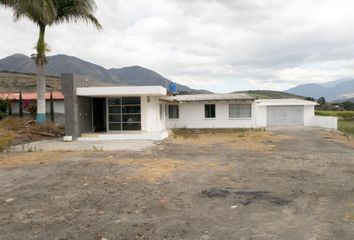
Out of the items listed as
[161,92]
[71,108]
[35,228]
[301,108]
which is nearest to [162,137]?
[161,92]

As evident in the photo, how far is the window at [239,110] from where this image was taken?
1350 inches

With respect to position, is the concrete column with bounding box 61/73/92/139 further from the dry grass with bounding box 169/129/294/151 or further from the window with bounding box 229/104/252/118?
the window with bounding box 229/104/252/118

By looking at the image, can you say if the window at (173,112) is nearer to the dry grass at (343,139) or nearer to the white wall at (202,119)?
the white wall at (202,119)

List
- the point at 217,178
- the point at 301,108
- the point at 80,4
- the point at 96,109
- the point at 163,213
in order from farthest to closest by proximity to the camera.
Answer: the point at 301,108 → the point at 80,4 → the point at 96,109 → the point at 217,178 → the point at 163,213

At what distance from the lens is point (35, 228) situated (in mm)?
6504

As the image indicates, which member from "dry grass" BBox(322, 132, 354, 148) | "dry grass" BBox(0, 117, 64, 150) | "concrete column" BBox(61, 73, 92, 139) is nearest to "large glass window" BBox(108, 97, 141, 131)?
"concrete column" BBox(61, 73, 92, 139)

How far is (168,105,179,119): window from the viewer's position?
35188 millimetres

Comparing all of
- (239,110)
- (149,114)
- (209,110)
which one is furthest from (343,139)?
(209,110)

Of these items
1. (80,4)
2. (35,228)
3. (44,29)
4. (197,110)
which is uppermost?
(80,4)

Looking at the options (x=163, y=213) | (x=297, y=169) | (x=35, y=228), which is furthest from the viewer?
(x=297, y=169)

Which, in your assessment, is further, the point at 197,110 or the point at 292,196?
the point at 197,110

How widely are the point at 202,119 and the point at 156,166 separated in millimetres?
22392

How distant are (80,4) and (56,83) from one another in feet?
174

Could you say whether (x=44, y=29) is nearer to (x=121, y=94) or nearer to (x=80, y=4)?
(x=80, y=4)
